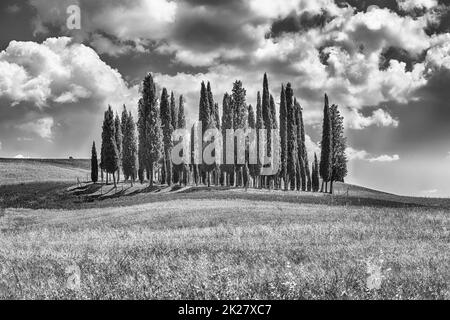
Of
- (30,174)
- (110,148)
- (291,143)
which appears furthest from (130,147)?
(30,174)

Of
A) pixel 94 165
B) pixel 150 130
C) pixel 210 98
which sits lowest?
pixel 94 165

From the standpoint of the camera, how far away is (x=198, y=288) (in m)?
5.95

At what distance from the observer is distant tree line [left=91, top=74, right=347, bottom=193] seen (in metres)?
71.9

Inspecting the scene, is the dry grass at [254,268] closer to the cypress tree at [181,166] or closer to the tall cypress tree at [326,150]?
the tall cypress tree at [326,150]

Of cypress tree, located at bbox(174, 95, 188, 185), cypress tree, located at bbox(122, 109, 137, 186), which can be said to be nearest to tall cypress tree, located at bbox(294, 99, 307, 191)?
cypress tree, located at bbox(174, 95, 188, 185)

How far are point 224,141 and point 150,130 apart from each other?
462 inches

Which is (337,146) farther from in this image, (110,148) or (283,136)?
(110,148)

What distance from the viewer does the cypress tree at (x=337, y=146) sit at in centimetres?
7600

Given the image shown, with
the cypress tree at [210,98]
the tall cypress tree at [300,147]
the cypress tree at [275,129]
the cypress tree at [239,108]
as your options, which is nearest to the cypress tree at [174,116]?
the cypress tree at [210,98]

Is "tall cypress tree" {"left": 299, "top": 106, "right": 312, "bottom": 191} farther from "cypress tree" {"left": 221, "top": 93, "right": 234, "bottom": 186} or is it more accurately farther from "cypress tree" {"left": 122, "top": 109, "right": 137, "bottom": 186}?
"cypress tree" {"left": 122, "top": 109, "right": 137, "bottom": 186}

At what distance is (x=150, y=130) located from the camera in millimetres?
70312
